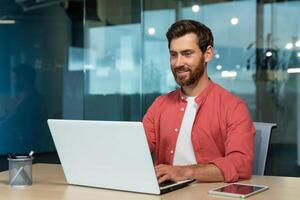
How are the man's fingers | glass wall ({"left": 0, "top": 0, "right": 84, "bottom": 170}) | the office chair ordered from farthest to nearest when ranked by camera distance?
1. glass wall ({"left": 0, "top": 0, "right": 84, "bottom": 170})
2. the office chair
3. the man's fingers

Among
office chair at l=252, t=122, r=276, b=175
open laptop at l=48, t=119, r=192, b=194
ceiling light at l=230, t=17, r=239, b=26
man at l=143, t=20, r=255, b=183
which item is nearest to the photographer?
open laptop at l=48, t=119, r=192, b=194

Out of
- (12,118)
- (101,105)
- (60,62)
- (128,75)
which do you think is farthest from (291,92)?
(12,118)

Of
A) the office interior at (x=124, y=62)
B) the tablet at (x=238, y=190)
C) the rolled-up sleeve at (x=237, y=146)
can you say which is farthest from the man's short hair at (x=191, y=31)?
the office interior at (x=124, y=62)

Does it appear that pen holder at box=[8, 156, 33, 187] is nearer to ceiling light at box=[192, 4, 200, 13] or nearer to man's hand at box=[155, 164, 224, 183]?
man's hand at box=[155, 164, 224, 183]

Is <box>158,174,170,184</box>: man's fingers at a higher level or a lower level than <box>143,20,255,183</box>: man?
lower

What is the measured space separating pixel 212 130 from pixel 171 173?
0.42 metres

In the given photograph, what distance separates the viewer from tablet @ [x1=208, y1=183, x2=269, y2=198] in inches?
58.5

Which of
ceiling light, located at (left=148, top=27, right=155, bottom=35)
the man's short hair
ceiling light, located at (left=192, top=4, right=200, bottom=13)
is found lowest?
the man's short hair

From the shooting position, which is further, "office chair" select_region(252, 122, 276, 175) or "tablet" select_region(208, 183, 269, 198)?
"office chair" select_region(252, 122, 276, 175)

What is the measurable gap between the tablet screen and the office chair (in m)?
0.48

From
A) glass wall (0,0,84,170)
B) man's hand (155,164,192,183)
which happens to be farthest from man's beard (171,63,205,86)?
glass wall (0,0,84,170)

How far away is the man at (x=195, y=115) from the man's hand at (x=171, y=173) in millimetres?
210

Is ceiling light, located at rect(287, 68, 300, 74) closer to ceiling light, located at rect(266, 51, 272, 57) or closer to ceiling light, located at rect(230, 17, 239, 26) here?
ceiling light, located at rect(266, 51, 272, 57)

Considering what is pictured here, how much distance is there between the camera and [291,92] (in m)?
4.60
